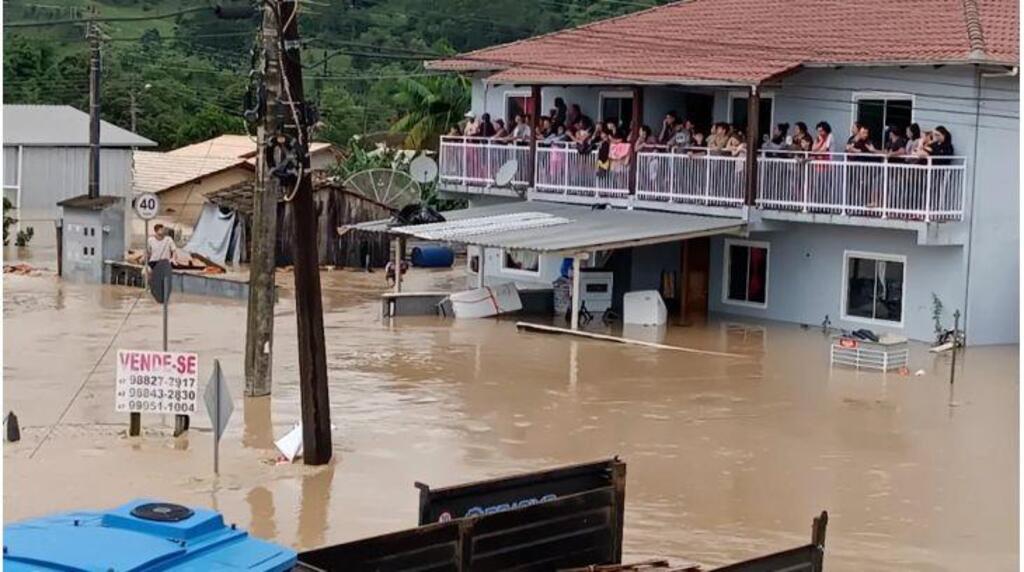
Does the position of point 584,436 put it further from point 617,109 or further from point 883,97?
point 617,109

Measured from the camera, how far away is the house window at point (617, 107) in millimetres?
32812

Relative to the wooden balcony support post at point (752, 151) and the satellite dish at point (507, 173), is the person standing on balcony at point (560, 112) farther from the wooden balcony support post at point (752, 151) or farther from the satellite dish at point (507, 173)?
the wooden balcony support post at point (752, 151)

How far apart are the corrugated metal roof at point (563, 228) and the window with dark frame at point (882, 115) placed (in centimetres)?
264

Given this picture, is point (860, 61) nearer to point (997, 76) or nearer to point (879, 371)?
point (997, 76)

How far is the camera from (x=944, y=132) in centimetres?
2695

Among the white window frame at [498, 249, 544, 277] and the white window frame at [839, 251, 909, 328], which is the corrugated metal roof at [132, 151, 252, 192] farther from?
the white window frame at [839, 251, 909, 328]

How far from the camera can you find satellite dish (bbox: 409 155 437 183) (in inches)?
1442

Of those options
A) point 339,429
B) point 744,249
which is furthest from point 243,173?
point 339,429

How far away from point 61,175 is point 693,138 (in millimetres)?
30157

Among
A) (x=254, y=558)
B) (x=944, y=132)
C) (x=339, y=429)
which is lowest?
(x=339, y=429)

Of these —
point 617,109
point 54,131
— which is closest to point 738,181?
point 617,109

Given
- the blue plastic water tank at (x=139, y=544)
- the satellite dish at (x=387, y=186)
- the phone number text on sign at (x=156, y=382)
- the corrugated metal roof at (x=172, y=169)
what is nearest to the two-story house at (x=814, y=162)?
the satellite dish at (x=387, y=186)

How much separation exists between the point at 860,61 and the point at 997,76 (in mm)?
2190

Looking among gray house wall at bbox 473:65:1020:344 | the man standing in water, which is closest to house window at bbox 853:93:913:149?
gray house wall at bbox 473:65:1020:344
